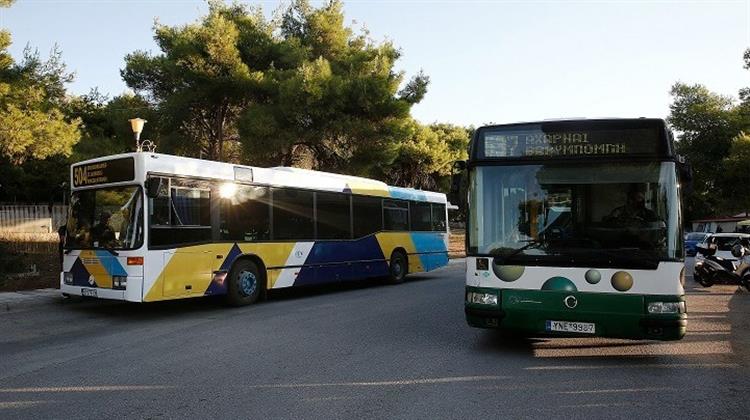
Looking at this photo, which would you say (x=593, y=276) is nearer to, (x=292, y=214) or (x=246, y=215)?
(x=246, y=215)

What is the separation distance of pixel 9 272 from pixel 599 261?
1476 centimetres

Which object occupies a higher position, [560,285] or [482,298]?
[560,285]

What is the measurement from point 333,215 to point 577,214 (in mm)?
8315

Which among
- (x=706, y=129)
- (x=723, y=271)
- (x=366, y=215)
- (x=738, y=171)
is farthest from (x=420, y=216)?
(x=706, y=129)

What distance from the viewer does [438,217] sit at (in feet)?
63.5

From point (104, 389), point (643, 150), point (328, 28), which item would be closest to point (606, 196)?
point (643, 150)

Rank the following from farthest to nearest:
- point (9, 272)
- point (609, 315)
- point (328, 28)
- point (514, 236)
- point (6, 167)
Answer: point (6, 167) → point (328, 28) → point (9, 272) → point (514, 236) → point (609, 315)

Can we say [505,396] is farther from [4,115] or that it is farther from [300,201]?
[4,115]

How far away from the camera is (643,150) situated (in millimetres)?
6695

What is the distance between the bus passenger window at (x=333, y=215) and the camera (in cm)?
1402

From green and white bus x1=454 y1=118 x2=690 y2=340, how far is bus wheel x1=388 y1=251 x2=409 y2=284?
31.4ft

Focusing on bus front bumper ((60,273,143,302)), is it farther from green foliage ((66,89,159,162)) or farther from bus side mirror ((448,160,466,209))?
green foliage ((66,89,159,162))

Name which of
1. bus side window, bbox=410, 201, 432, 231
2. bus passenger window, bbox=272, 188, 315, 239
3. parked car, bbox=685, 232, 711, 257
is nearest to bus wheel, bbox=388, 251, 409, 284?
bus side window, bbox=410, 201, 432, 231

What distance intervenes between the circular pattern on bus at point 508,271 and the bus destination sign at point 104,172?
20.9 ft
